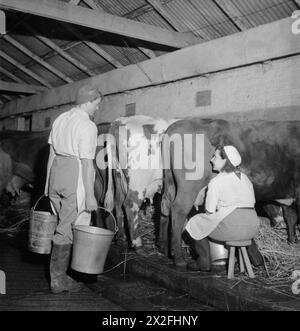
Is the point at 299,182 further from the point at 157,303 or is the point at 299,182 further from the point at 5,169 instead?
the point at 5,169

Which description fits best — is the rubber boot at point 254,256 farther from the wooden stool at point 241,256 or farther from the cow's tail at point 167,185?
the cow's tail at point 167,185

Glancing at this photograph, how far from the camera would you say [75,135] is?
409cm

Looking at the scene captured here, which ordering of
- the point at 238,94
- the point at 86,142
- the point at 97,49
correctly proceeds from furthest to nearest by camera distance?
the point at 97,49 < the point at 238,94 < the point at 86,142

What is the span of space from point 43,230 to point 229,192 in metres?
1.99

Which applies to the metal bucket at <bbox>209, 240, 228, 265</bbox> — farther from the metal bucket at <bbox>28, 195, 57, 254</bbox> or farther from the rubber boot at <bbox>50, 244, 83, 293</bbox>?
the metal bucket at <bbox>28, 195, 57, 254</bbox>

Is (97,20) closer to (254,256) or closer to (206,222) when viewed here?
(206,222)

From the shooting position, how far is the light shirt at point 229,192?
410cm

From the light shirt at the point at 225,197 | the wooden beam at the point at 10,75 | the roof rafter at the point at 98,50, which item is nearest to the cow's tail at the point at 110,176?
the light shirt at the point at 225,197

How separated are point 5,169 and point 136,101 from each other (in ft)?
11.9

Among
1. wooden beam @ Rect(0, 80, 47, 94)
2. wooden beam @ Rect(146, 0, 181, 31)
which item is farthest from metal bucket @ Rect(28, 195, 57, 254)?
wooden beam @ Rect(0, 80, 47, 94)

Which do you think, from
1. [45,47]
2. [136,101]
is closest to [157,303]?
[136,101]

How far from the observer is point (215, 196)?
13.6 feet

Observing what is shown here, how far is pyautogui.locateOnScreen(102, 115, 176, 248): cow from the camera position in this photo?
222 inches

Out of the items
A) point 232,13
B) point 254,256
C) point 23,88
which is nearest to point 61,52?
point 23,88
